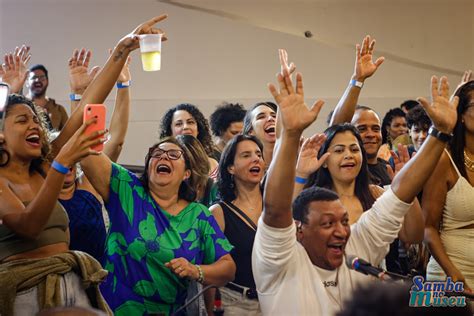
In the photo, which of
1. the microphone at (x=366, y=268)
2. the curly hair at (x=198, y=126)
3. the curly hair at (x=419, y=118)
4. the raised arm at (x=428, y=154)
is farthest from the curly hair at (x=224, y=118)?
the microphone at (x=366, y=268)

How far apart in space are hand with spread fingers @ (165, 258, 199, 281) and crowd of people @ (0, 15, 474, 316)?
1cm

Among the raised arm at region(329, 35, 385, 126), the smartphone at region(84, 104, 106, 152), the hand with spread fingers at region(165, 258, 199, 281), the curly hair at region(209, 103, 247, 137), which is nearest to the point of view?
the smartphone at region(84, 104, 106, 152)

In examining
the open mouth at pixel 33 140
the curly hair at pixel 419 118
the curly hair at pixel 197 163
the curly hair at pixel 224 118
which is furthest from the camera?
the curly hair at pixel 224 118

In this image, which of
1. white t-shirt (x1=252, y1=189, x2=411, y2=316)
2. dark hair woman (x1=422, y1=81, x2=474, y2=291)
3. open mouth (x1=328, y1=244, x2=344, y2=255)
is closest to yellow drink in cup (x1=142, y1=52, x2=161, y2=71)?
white t-shirt (x1=252, y1=189, x2=411, y2=316)

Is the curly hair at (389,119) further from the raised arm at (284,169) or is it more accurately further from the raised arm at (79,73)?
the raised arm at (284,169)

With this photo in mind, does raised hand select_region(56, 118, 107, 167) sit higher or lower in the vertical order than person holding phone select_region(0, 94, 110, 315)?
higher

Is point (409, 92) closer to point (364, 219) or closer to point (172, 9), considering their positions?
point (172, 9)

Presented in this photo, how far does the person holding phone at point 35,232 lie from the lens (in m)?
2.85

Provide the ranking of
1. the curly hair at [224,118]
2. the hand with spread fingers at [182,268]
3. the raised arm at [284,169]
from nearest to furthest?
the raised arm at [284,169] → the hand with spread fingers at [182,268] → the curly hair at [224,118]

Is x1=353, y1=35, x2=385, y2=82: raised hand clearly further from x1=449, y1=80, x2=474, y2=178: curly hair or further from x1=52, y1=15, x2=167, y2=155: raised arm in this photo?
x1=52, y1=15, x2=167, y2=155: raised arm

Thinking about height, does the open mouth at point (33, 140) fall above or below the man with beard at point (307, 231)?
above

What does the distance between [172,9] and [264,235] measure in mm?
5177

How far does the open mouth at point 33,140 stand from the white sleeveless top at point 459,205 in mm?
1752

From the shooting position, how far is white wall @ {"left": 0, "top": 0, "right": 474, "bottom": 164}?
7.54 metres
